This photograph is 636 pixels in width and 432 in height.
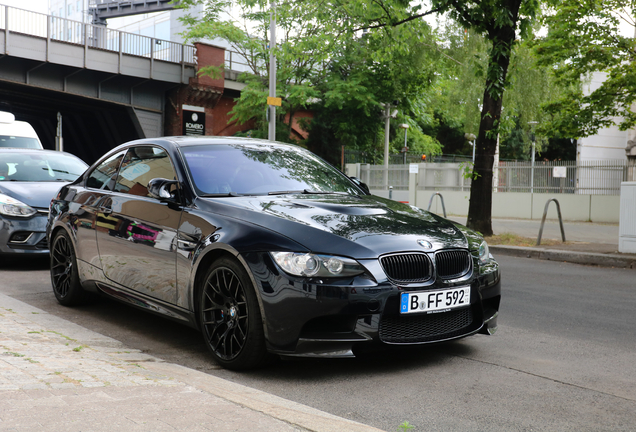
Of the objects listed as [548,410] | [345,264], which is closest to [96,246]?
[345,264]

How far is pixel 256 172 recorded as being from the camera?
5055 millimetres

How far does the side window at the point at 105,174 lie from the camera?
584cm

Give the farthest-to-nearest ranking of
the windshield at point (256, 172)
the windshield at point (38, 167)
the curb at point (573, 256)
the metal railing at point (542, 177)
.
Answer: the metal railing at point (542, 177) < the curb at point (573, 256) < the windshield at point (38, 167) < the windshield at point (256, 172)

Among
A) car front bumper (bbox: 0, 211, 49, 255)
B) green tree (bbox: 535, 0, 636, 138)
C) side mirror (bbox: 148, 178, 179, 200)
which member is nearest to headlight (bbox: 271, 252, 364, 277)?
side mirror (bbox: 148, 178, 179, 200)

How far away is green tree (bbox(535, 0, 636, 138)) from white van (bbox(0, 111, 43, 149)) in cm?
1208

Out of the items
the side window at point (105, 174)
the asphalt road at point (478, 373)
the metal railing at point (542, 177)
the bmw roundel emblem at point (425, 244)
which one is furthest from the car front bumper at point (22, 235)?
the metal railing at point (542, 177)

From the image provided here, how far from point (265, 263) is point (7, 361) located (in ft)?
5.00

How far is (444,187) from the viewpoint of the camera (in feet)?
89.8

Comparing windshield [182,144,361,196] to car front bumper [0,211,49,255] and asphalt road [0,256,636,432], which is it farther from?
car front bumper [0,211,49,255]

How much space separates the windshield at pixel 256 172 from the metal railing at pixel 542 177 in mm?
14544

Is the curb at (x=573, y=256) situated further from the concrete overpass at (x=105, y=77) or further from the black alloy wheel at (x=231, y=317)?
the concrete overpass at (x=105, y=77)

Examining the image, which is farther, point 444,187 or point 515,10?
point 444,187

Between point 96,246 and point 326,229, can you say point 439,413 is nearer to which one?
point 326,229

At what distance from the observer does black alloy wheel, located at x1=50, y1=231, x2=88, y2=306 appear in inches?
238
